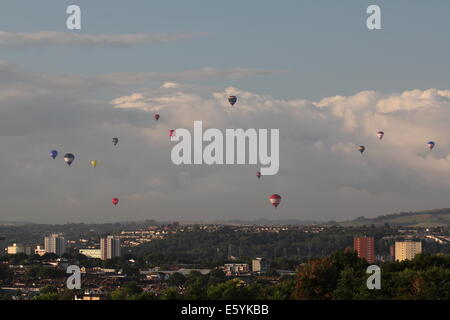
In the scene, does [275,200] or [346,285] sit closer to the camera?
[346,285]

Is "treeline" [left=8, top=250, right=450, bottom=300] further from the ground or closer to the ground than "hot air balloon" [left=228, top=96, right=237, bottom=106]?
closer to the ground

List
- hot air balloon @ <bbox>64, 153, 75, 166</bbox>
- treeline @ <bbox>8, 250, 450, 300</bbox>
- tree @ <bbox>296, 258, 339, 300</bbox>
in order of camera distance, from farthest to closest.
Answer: hot air balloon @ <bbox>64, 153, 75, 166</bbox> → tree @ <bbox>296, 258, 339, 300</bbox> → treeline @ <bbox>8, 250, 450, 300</bbox>

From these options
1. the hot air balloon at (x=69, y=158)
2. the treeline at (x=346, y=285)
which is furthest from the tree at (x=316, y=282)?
the hot air balloon at (x=69, y=158)

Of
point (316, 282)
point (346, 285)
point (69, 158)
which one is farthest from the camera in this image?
point (69, 158)

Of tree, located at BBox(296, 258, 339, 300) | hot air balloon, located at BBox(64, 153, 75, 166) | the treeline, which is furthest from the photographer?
hot air balloon, located at BBox(64, 153, 75, 166)

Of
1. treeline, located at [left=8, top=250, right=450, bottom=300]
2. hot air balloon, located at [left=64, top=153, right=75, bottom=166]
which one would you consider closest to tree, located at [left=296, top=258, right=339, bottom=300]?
treeline, located at [left=8, top=250, right=450, bottom=300]

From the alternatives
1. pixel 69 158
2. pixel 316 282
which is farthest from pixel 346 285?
pixel 69 158

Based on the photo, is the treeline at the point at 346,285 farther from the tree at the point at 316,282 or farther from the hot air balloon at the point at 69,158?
the hot air balloon at the point at 69,158

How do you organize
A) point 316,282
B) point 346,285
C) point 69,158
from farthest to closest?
point 69,158 → point 316,282 → point 346,285

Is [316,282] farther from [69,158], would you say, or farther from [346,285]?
[69,158]

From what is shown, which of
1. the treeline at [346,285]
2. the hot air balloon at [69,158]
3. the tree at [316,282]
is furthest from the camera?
the hot air balloon at [69,158]

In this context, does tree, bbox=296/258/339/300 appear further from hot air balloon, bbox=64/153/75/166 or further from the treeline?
hot air balloon, bbox=64/153/75/166
